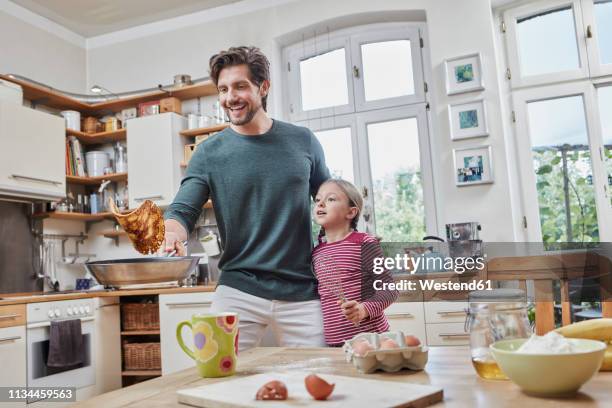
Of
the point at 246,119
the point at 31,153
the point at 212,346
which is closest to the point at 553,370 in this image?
the point at 212,346

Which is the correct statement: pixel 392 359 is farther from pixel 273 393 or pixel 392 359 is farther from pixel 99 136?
pixel 99 136

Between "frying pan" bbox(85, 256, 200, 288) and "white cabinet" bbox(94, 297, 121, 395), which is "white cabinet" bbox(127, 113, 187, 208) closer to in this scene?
"white cabinet" bbox(94, 297, 121, 395)

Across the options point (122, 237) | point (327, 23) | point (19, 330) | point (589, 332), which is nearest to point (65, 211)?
point (122, 237)

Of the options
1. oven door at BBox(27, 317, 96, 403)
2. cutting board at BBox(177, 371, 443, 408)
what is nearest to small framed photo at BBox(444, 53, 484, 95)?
oven door at BBox(27, 317, 96, 403)

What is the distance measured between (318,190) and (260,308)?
0.43 metres

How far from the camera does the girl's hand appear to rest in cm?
120

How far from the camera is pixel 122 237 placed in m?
4.34

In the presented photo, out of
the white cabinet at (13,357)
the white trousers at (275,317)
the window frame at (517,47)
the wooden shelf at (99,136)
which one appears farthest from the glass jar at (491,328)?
the wooden shelf at (99,136)

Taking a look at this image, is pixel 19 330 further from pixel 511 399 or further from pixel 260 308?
pixel 511 399

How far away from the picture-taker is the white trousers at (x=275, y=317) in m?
1.46

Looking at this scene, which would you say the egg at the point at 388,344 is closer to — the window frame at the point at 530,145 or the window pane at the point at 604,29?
the window frame at the point at 530,145

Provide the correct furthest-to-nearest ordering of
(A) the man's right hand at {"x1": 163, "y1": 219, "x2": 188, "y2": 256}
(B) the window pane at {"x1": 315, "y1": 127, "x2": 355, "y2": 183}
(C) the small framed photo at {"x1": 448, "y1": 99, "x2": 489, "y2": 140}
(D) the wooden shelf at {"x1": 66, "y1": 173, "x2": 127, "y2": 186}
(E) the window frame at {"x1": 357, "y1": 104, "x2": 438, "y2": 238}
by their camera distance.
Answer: (D) the wooden shelf at {"x1": 66, "y1": 173, "x2": 127, "y2": 186}, (B) the window pane at {"x1": 315, "y1": 127, "x2": 355, "y2": 183}, (E) the window frame at {"x1": 357, "y1": 104, "x2": 438, "y2": 238}, (C) the small framed photo at {"x1": 448, "y1": 99, "x2": 489, "y2": 140}, (A) the man's right hand at {"x1": 163, "y1": 219, "x2": 188, "y2": 256}

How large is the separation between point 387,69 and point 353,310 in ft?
9.75

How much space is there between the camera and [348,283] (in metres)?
1.59
